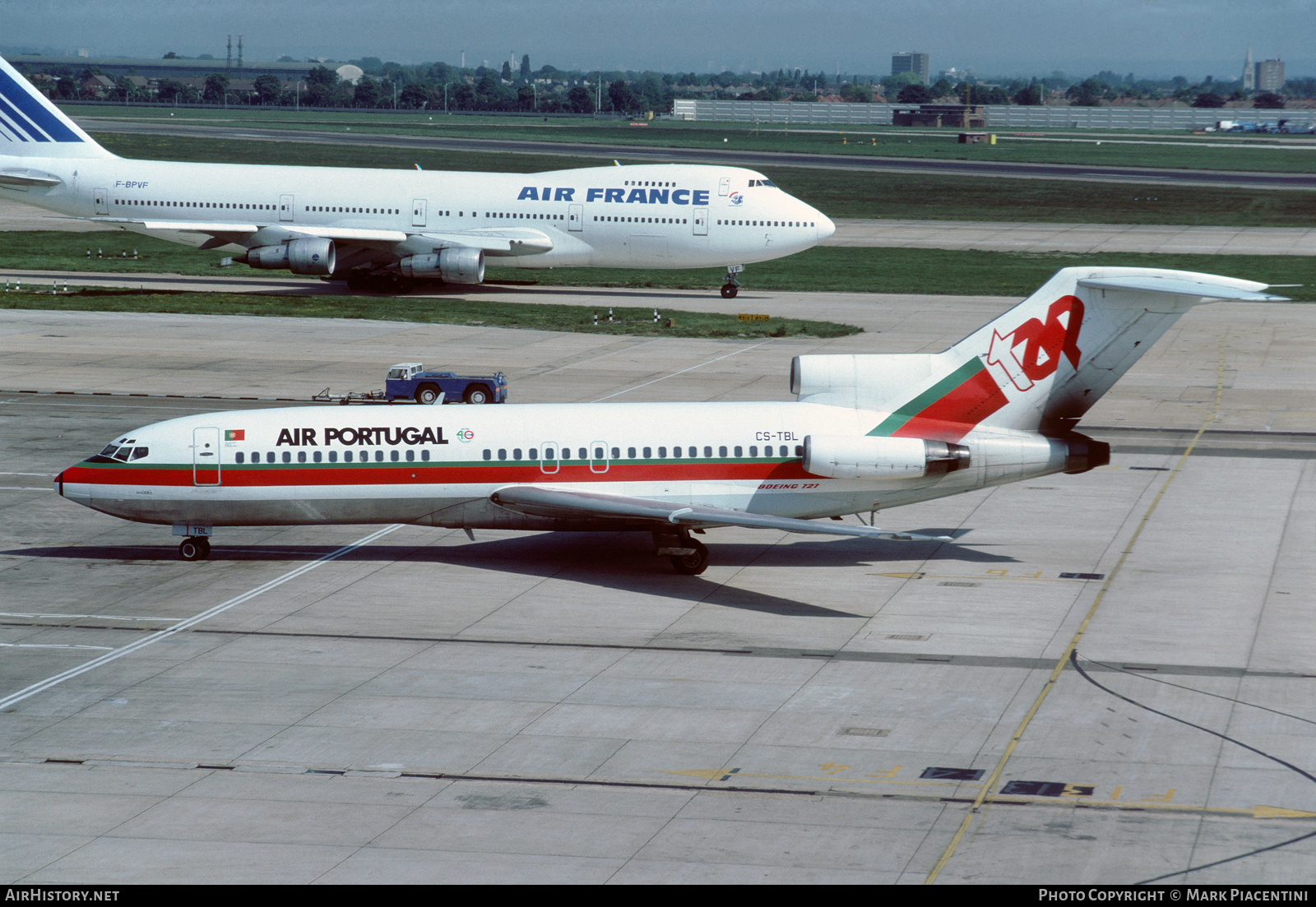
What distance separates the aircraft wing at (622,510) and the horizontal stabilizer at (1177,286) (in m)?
5.88

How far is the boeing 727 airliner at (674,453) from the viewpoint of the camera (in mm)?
30859

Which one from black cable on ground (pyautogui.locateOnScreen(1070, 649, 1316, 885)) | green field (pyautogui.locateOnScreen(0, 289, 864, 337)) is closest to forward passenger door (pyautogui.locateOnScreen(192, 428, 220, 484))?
black cable on ground (pyautogui.locateOnScreen(1070, 649, 1316, 885))

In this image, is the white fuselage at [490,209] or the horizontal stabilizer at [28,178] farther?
the horizontal stabilizer at [28,178]

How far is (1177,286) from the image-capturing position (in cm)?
2909

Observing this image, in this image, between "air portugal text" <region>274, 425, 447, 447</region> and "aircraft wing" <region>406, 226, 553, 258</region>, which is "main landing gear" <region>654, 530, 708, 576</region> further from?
"aircraft wing" <region>406, 226, 553, 258</region>

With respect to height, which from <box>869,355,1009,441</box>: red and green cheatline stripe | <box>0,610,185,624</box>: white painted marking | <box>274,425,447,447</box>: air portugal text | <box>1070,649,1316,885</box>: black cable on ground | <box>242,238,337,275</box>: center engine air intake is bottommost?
<box>1070,649,1316,885</box>: black cable on ground

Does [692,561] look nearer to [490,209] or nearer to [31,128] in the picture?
[490,209]

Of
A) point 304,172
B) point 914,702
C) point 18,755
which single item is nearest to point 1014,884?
point 914,702

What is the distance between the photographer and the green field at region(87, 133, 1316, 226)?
112 m

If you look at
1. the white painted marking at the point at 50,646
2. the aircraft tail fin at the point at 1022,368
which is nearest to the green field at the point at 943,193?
the aircraft tail fin at the point at 1022,368

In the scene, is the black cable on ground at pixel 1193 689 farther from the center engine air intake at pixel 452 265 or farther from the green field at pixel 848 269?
the green field at pixel 848 269

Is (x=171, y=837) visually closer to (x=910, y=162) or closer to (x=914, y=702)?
(x=914, y=702)

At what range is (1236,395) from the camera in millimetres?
51406

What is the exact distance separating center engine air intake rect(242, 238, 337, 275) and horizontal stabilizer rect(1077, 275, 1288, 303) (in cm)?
4643
